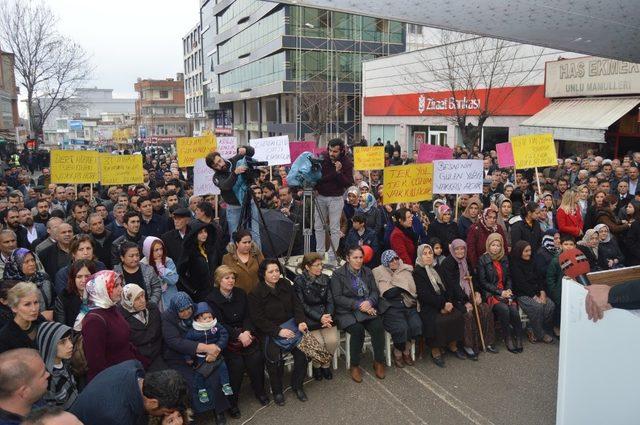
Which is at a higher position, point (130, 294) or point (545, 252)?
point (130, 294)

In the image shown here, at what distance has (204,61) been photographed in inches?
3078

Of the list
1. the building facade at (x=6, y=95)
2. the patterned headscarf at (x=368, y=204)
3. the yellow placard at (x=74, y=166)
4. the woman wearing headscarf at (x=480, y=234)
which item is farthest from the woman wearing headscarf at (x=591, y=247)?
the building facade at (x=6, y=95)

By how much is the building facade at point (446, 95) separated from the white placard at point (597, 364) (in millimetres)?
20092

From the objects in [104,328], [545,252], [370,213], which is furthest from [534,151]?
[104,328]

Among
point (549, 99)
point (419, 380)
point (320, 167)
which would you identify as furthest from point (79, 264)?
point (549, 99)

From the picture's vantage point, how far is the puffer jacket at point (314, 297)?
19.4 ft

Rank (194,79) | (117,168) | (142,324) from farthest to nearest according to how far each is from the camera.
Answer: (194,79) < (117,168) < (142,324)

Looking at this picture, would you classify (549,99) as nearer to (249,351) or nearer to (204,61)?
A: (249,351)

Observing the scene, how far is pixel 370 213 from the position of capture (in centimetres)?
860

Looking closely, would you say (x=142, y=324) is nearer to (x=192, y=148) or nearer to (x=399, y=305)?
(x=399, y=305)

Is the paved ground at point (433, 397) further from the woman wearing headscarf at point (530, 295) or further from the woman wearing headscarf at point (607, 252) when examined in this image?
the woman wearing headscarf at point (607, 252)

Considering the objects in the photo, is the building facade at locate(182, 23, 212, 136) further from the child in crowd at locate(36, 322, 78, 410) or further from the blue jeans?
the child in crowd at locate(36, 322, 78, 410)

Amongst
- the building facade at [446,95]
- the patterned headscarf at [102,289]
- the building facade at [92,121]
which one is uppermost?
the building facade at [92,121]

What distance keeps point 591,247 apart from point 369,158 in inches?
220
